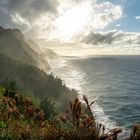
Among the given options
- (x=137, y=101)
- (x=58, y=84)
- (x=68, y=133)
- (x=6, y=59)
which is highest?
(x=6, y=59)

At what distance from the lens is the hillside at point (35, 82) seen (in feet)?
303

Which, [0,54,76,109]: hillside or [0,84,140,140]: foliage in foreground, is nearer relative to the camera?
[0,84,140,140]: foliage in foreground

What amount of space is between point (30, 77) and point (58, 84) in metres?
12.8

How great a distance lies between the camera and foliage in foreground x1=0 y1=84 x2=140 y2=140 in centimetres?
580

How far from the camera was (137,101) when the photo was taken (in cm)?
9931

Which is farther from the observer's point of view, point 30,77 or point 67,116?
point 30,77

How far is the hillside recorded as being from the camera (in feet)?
303

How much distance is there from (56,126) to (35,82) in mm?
98889

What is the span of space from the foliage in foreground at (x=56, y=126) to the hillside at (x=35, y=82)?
76.5m

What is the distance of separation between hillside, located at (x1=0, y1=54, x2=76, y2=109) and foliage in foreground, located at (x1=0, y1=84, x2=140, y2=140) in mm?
76527

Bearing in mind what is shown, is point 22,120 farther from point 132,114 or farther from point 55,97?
point 55,97

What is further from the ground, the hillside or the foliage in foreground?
the hillside

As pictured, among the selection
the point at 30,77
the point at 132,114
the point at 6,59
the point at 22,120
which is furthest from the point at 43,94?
the point at 22,120

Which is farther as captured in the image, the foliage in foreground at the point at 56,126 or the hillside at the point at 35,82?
the hillside at the point at 35,82
